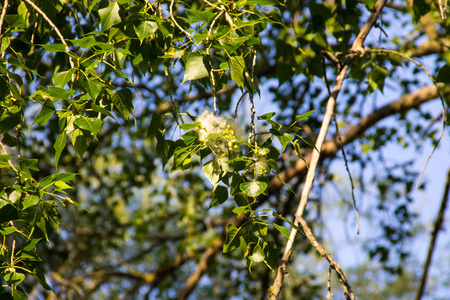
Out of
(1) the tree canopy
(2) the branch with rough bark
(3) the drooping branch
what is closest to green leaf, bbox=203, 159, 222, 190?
(1) the tree canopy

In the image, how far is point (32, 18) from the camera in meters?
1.38

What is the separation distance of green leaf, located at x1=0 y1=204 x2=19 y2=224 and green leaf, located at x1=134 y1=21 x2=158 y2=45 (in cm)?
44

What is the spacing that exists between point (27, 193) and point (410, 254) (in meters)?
2.90

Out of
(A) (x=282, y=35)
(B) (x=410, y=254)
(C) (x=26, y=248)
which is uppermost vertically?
(B) (x=410, y=254)

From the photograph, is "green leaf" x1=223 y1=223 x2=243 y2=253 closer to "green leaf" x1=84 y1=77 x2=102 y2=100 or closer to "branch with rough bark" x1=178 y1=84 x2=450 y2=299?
"green leaf" x1=84 y1=77 x2=102 y2=100

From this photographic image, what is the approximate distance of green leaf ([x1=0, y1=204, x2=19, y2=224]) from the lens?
3.03ft

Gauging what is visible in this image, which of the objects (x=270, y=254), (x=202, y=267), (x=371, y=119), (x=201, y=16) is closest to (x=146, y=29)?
(x=201, y=16)

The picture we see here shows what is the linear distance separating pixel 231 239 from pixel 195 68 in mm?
371

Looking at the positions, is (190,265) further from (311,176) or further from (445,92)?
(311,176)

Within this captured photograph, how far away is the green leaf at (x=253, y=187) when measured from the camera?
2.91 feet

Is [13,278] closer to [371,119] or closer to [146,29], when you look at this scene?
[146,29]

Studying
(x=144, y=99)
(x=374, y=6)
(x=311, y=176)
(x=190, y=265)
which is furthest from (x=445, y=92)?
(x=190, y=265)

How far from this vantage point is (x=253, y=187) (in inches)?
35.4

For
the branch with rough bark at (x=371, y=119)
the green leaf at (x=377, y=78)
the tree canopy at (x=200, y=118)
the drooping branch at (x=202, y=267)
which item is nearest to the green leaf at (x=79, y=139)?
the tree canopy at (x=200, y=118)
